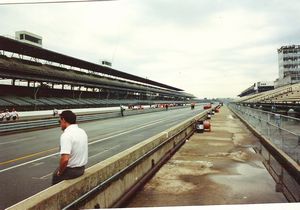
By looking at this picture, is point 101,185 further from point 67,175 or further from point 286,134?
point 286,134

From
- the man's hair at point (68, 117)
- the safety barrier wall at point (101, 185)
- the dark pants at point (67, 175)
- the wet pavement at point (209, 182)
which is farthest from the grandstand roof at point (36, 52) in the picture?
the dark pants at point (67, 175)

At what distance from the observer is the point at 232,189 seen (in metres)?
8.36

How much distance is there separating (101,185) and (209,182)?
404 cm

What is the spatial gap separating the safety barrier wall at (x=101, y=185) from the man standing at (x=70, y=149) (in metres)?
0.18

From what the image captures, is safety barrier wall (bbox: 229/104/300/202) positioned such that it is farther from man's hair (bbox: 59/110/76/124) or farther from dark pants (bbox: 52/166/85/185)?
man's hair (bbox: 59/110/76/124)

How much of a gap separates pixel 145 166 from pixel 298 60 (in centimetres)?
12742

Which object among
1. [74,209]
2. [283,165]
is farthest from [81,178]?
[283,165]

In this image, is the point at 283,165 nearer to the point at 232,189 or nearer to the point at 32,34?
the point at 232,189

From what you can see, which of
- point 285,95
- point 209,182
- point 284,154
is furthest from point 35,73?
point 209,182

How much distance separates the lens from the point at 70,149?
5324 mm

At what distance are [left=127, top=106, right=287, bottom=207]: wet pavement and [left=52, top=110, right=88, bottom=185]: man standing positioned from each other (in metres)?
2.02

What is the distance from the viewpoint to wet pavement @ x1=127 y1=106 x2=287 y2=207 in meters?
7.56

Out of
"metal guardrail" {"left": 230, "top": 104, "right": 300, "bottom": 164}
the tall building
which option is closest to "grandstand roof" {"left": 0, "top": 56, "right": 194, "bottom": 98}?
"metal guardrail" {"left": 230, "top": 104, "right": 300, "bottom": 164}

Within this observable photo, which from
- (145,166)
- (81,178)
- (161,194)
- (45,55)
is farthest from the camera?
(45,55)
